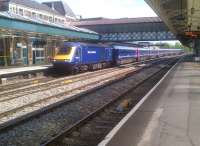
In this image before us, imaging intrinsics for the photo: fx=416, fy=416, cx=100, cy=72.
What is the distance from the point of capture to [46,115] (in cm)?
1347

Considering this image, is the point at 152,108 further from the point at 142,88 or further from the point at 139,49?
the point at 139,49

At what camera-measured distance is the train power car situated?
32250mm

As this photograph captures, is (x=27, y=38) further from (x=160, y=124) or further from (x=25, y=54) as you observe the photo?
(x=160, y=124)

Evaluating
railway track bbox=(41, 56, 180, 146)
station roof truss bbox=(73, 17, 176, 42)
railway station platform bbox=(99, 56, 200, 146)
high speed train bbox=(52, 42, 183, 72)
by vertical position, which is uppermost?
station roof truss bbox=(73, 17, 176, 42)

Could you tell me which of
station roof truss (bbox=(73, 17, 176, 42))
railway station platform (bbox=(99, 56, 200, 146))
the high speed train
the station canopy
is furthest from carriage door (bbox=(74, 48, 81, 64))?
station roof truss (bbox=(73, 17, 176, 42))

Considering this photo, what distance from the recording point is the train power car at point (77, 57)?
32.2 m

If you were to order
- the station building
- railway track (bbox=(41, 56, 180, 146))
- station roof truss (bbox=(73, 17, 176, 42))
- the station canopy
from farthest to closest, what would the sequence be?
station roof truss (bbox=(73, 17, 176, 42))
the station building
the station canopy
railway track (bbox=(41, 56, 180, 146))

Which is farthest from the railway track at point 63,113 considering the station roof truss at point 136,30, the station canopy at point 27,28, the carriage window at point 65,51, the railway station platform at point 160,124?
the station roof truss at point 136,30

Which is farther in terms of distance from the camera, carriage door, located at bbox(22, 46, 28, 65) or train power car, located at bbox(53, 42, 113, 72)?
carriage door, located at bbox(22, 46, 28, 65)

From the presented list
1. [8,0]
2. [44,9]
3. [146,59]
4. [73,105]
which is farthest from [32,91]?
[44,9]

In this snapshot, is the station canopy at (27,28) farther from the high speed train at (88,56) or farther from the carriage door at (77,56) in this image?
the carriage door at (77,56)

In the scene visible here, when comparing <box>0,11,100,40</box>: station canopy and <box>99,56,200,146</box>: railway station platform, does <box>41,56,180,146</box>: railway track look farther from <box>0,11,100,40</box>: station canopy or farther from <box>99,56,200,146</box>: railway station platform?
<box>0,11,100,40</box>: station canopy

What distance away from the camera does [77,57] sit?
32.9m

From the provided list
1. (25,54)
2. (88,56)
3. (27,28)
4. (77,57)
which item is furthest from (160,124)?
(25,54)
